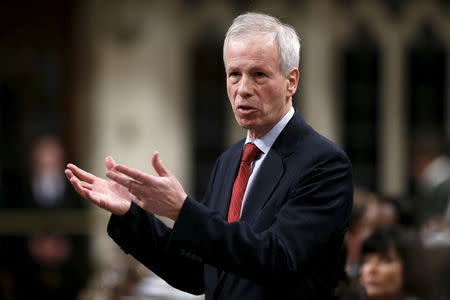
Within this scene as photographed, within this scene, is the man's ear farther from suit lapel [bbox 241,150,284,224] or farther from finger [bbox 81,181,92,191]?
finger [bbox 81,181,92,191]

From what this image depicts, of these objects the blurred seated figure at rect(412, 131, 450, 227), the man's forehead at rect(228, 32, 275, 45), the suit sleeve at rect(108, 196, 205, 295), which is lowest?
the blurred seated figure at rect(412, 131, 450, 227)

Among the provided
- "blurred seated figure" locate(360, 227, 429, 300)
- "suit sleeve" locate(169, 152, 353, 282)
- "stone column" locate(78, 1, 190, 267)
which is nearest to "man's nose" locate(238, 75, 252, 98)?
"suit sleeve" locate(169, 152, 353, 282)

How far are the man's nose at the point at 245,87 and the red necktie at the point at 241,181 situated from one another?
0.57 feet

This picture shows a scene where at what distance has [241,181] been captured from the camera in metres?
2.38

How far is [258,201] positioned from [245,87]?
0.84 ft

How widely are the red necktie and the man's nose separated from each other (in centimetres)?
18

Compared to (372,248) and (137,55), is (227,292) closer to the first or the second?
(372,248)

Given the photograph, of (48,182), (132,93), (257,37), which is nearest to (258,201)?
(257,37)

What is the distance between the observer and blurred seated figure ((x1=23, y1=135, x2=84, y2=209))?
9.87 meters

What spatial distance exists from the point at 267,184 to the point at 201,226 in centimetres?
22

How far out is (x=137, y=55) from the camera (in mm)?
11336

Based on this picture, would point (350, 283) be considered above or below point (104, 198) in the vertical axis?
below

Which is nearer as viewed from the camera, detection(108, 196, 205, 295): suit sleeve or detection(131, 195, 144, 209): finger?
detection(131, 195, 144, 209): finger

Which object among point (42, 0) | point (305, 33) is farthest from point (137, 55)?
point (305, 33)
